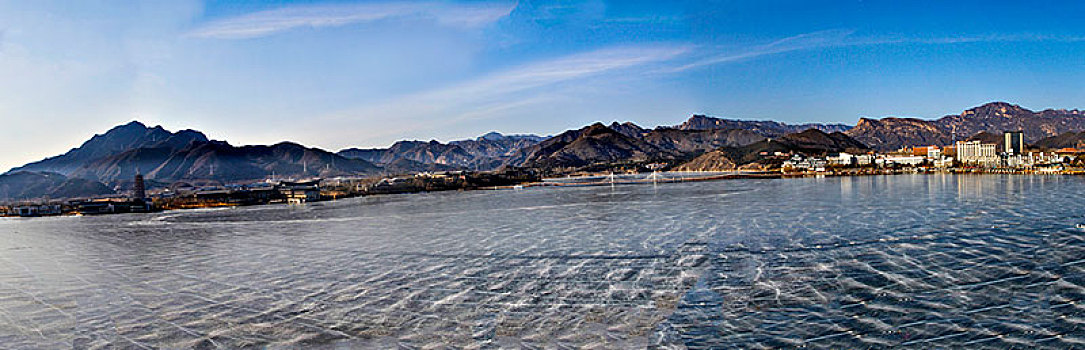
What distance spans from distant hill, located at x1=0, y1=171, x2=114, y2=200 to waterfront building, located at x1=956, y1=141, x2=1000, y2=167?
176 metres

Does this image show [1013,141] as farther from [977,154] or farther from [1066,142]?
[977,154]

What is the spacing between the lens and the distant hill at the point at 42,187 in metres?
122

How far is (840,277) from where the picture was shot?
11250 millimetres

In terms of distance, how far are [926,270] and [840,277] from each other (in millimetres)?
2017

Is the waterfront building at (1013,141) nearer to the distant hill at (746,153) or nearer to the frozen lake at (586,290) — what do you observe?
the distant hill at (746,153)

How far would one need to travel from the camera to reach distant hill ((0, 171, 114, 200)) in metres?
122

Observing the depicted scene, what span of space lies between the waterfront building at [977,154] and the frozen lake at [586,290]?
115 m

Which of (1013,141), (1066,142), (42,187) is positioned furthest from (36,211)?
(1066,142)

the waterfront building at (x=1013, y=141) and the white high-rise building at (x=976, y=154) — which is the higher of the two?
the waterfront building at (x=1013, y=141)

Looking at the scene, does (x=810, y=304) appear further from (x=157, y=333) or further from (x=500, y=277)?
(x=157, y=333)

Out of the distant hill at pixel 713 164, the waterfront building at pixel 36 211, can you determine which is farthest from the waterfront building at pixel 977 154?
the waterfront building at pixel 36 211

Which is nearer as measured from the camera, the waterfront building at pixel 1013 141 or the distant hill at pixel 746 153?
the distant hill at pixel 746 153

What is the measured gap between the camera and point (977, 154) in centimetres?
12900

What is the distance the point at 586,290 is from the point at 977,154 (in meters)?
151
